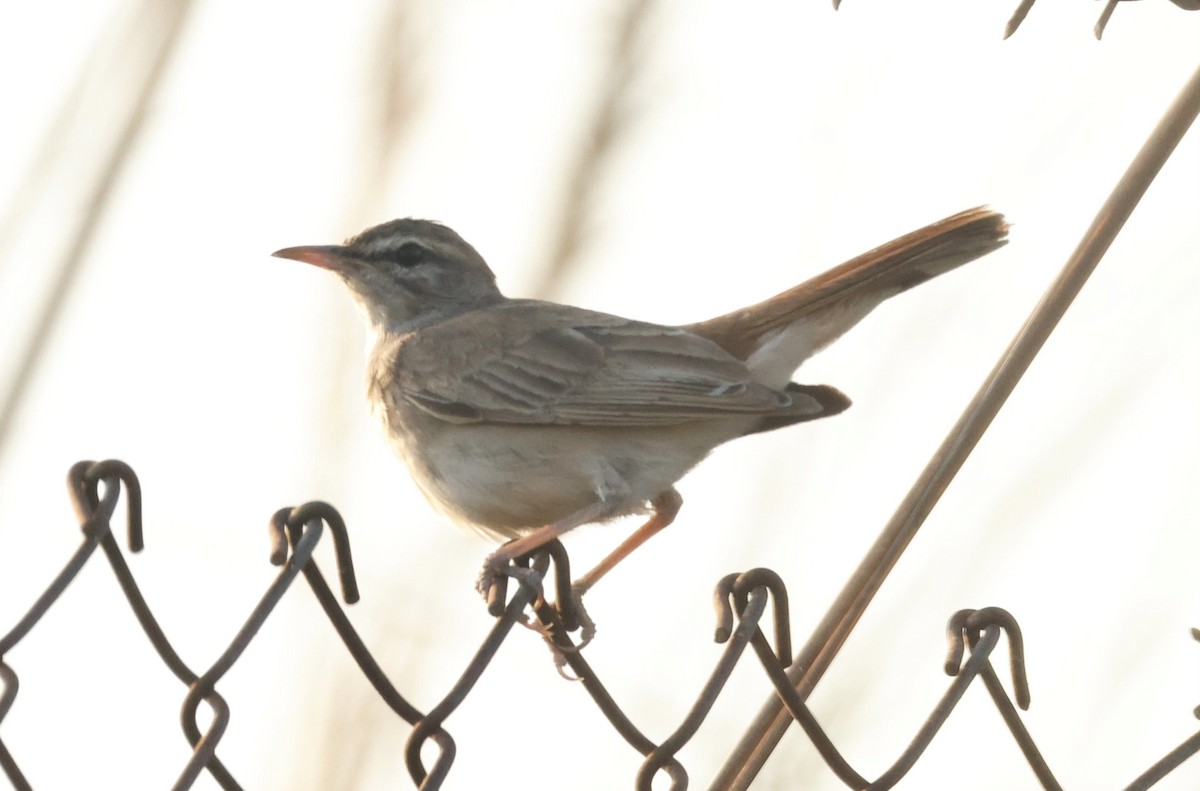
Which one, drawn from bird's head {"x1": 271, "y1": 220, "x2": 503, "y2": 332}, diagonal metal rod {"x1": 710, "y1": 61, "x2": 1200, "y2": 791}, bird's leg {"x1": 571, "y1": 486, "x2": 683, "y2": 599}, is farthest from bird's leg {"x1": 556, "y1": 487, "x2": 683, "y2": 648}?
diagonal metal rod {"x1": 710, "y1": 61, "x2": 1200, "y2": 791}

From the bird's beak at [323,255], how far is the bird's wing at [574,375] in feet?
1.41

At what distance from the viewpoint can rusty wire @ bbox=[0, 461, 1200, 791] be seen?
2.03 meters

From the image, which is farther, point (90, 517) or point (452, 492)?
point (452, 492)

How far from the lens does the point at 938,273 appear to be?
14.2 feet

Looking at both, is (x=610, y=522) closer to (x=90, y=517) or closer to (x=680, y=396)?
(x=680, y=396)

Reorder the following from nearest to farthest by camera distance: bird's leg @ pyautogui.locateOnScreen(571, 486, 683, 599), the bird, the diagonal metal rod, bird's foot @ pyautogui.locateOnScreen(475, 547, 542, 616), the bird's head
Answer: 1. the diagonal metal rod
2. bird's foot @ pyautogui.locateOnScreen(475, 547, 542, 616)
3. the bird
4. bird's leg @ pyautogui.locateOnScreen(571, 486, 683, 599)
5. the bird's head

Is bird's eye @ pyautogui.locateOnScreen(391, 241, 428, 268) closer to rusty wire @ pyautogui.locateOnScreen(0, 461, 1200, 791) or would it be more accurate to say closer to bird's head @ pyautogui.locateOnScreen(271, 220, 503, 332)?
bird's head @ pyautogui.locateOnScreen(271, 220, 503, 332)

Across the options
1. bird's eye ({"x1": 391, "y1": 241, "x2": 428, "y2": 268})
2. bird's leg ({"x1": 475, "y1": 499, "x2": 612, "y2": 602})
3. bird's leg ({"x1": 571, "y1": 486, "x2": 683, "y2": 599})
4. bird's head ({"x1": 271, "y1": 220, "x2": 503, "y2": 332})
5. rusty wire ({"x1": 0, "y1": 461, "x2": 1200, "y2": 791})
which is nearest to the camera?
rusty wire ({"x1": 0, "y1": 461, "x2": 1200, "y2": 791})

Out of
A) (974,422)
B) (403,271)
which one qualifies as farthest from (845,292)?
(974,422)

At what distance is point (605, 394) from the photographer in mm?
4574

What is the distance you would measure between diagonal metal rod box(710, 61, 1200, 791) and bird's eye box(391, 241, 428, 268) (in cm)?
346

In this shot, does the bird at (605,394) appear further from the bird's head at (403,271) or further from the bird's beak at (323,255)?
the bird's head at (403,271)

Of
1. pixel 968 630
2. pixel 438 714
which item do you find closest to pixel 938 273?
pixel 968 630

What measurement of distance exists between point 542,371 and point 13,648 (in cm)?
283
